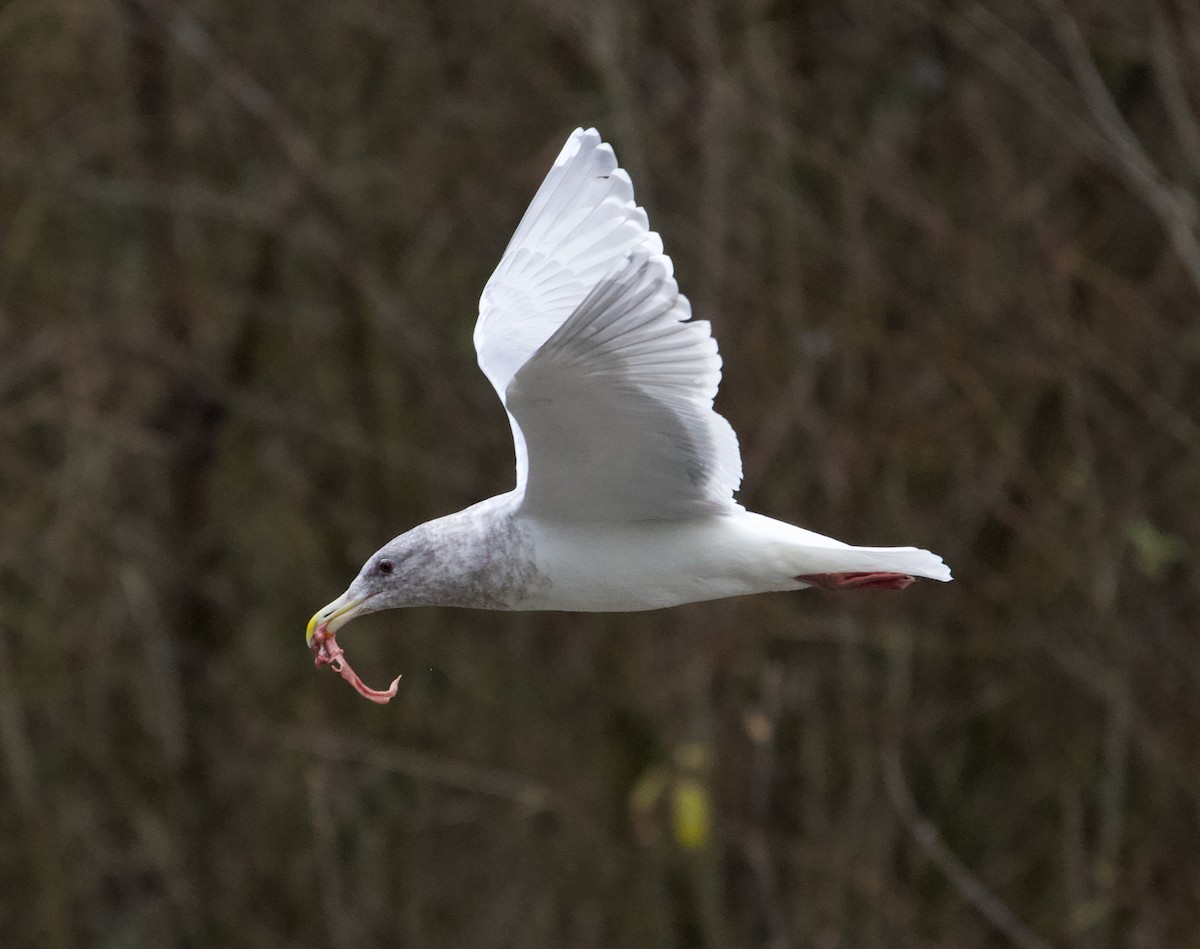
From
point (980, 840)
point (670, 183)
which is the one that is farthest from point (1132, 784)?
point (670, 183)

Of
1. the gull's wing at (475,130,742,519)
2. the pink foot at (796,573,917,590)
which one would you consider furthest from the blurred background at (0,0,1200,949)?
the gull's wing at (475,130,742,519)

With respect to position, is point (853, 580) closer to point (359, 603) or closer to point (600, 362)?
point (600, 362)

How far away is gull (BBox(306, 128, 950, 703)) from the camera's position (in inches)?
173

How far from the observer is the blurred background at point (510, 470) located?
339 inches

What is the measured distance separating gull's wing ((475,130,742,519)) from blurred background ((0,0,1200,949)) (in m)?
2.47

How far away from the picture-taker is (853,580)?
509 cm

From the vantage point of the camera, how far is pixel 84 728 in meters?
10.4

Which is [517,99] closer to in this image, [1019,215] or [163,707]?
[1019,215]

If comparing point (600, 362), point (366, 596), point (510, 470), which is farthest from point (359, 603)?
point (510, 470)

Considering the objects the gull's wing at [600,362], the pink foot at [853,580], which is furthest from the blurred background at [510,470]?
the gull's wing at [600,362]

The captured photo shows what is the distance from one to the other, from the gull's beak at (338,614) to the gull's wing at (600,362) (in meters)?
0.56

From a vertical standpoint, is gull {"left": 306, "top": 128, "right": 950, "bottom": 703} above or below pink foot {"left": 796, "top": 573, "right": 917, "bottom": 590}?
above

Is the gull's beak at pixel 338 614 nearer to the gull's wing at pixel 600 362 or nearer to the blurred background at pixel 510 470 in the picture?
the gull's wing at pixel 600 362

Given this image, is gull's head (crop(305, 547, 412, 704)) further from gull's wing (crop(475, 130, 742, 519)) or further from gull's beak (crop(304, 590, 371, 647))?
gull's wing (crop(475, 130, 742, 519))
